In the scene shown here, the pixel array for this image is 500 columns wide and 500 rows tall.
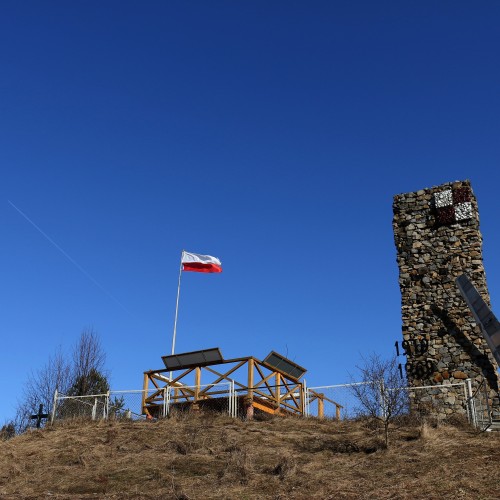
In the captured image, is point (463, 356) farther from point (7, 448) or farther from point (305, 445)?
point (7, 448)

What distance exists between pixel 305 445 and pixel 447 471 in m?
4.18

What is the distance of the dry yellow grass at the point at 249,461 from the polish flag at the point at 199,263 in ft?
35.6

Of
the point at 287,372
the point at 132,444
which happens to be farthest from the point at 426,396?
the point at 132,444

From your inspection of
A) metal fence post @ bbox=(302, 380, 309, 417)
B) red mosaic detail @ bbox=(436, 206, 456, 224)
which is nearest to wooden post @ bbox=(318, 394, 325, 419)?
metal fence post @ bbox=(302, 380, 309, 417)

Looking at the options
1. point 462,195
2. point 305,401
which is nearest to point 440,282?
point 462,195

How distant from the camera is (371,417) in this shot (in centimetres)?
1744

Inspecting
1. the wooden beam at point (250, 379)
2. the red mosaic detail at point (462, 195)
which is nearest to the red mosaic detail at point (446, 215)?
the red mosaic detail at point (462, 195)

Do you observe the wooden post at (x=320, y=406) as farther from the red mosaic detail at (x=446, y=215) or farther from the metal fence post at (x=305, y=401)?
the red mosaic detail at (x=446, y=215)

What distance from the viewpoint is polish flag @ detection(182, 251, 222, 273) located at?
28.8 m

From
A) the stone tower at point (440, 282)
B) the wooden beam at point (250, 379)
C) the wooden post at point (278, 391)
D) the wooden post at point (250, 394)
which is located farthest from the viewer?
the stone tower at point (440, 282)

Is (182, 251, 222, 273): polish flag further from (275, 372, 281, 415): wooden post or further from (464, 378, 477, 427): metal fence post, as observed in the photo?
(464, 378, 477, 427): metal fence post

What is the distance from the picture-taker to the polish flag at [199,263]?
28750 millimetres

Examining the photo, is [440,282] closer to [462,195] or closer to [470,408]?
[462,195]

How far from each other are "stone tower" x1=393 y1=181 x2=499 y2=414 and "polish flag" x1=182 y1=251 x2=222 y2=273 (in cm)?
968
